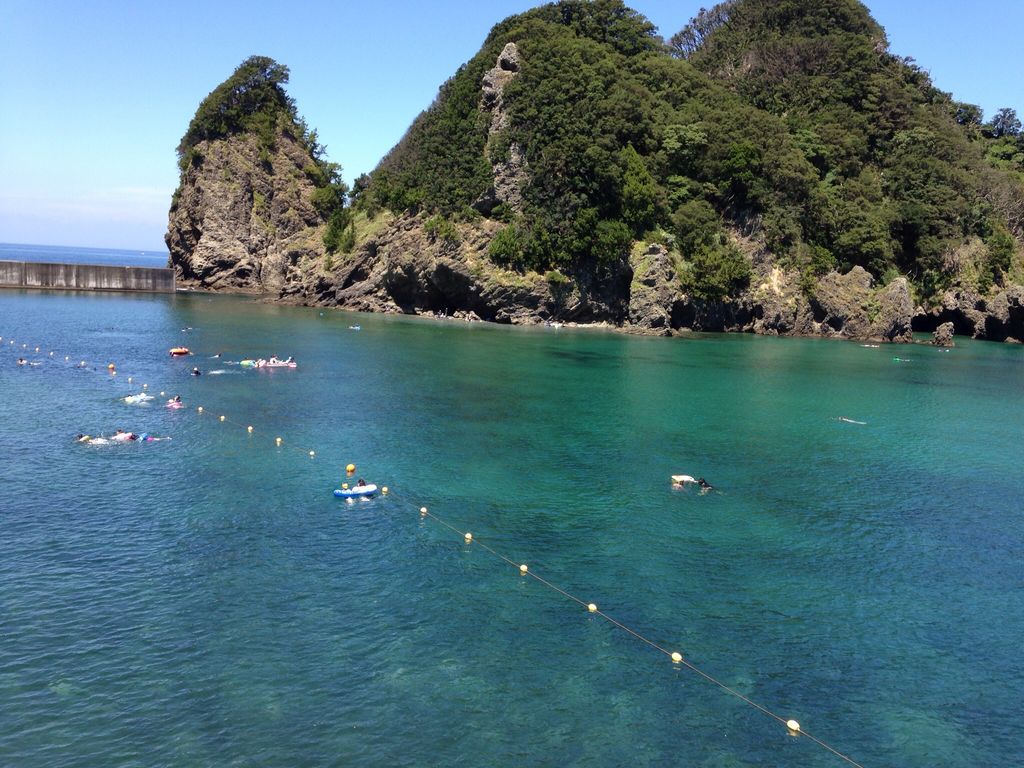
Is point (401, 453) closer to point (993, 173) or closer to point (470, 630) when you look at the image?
point (470, 630)

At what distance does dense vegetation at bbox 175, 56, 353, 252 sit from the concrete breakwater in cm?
2328

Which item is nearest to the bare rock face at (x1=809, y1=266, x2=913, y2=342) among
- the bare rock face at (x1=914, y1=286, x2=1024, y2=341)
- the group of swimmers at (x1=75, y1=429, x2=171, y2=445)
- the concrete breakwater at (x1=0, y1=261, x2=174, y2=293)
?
the bare rock face at (x1=914, y1=286, x2=1024, y2=341)

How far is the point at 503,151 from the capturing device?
103500 millimetres

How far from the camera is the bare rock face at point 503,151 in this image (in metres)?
103

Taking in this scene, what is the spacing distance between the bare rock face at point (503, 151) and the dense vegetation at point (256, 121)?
38.2 m

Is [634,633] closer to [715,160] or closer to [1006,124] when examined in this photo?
[715,160]

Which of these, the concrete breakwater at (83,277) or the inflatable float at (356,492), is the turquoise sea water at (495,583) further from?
the concrete breakwater at (83,277)

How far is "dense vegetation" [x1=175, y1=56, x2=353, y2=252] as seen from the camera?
454 feet

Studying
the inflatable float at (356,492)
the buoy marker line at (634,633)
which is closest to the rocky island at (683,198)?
the inflatable float at (356,492)

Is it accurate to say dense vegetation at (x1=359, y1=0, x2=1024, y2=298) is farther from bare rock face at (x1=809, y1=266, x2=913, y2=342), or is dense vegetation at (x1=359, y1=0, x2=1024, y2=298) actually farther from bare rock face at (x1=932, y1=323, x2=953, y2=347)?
bare rock face at (x1=932, y1=323, x2=953, y2=347)

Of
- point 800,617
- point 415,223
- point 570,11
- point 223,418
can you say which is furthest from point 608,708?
point 570,11

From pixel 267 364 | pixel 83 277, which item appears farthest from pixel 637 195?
pixel 83 277

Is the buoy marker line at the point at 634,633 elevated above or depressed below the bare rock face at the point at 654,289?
below

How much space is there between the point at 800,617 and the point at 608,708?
26.8 ft
